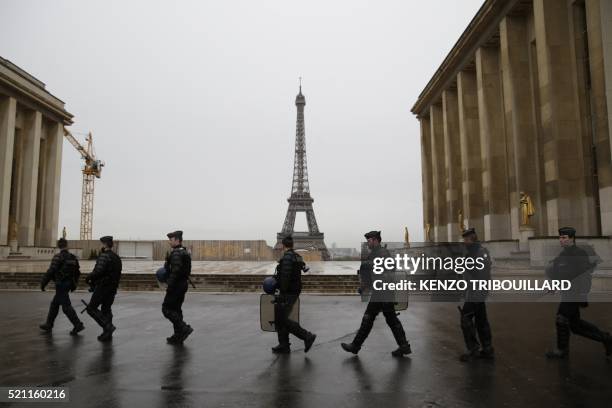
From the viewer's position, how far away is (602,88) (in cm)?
2006

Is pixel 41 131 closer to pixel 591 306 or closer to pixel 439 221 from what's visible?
pixel 439 221

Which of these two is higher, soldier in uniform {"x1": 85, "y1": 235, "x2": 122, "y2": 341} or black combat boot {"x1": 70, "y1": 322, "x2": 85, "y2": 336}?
soldier in uniform {"x1": 85, "y1": 235, "x2": 122, "y2": 341}

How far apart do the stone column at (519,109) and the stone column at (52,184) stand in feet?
154

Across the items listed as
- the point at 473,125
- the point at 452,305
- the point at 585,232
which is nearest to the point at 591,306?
the point at 452,305

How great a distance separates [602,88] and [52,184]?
52.2m

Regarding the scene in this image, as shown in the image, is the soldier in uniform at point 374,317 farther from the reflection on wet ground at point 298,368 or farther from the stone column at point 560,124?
the stone column at point 560,124

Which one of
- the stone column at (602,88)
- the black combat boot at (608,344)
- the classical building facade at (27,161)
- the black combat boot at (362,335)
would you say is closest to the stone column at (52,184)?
the classical building facade at (27,161)

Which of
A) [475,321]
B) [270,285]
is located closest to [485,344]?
[475,321]

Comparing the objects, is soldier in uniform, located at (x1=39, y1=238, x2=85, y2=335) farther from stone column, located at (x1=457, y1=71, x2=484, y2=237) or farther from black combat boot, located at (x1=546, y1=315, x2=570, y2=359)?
stone column, located at (x1=457, y1=71, x2=484, y2=237)

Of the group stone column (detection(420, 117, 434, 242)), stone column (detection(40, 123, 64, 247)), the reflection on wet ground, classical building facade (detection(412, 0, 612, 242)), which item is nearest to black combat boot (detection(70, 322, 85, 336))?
the reflection on wet ground

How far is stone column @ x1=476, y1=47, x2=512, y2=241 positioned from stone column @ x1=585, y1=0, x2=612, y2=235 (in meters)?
9.50

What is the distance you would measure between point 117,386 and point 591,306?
13880mm

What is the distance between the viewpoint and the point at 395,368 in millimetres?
6648

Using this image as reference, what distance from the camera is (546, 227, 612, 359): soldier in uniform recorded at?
6.87 m
